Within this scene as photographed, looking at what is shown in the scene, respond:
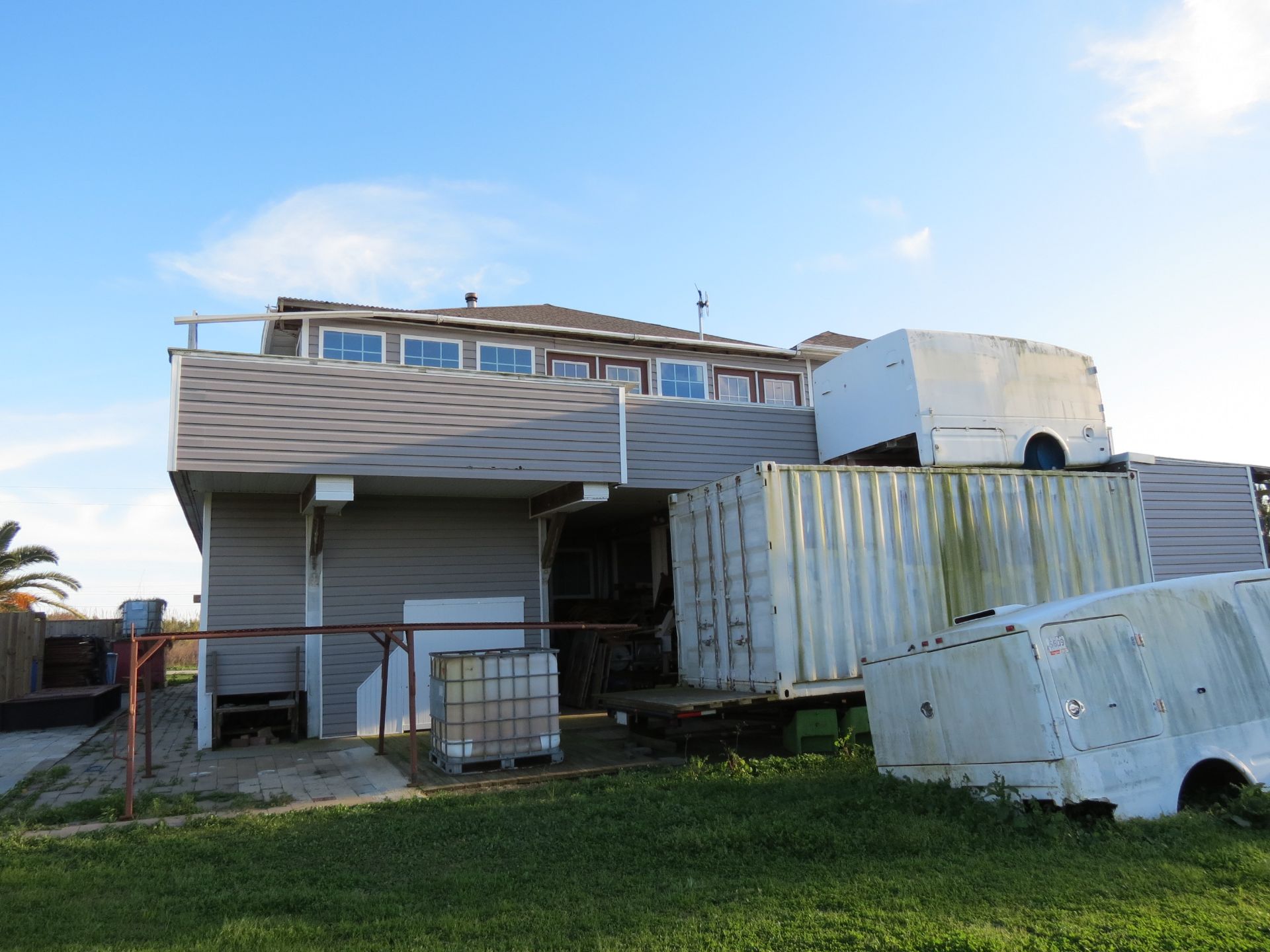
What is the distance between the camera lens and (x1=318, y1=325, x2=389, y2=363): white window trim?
47.9ft

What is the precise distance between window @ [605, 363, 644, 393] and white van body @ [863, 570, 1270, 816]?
1038 centimetres

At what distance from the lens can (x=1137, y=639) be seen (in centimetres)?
635

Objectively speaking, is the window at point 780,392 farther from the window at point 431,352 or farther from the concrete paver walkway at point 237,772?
the concrete paver walkway at point 237,772

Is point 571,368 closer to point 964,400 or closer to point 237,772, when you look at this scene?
point 964,400

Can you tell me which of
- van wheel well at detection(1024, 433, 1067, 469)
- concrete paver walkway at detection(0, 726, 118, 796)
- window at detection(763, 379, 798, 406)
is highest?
window at detection(763, 379, 798, 406)

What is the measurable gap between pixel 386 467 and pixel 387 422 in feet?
1.91

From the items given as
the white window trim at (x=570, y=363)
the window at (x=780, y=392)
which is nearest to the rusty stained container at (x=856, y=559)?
the white window trim at (x=570, y=363)

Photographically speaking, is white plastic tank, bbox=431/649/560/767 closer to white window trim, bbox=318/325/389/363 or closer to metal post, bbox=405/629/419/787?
metal post, bbox=405/629/419/787

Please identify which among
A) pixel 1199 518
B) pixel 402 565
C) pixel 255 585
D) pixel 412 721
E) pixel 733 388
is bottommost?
Result: pixel 412 721

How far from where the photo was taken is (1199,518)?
14672 mm

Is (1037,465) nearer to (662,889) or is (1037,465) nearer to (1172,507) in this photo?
(1172,507)

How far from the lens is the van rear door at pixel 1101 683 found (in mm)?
5953

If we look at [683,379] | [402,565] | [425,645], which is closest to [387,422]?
[402,565]

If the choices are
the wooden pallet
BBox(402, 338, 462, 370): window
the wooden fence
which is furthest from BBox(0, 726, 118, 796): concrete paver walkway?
BBox(402, 338, 462, 370): window
